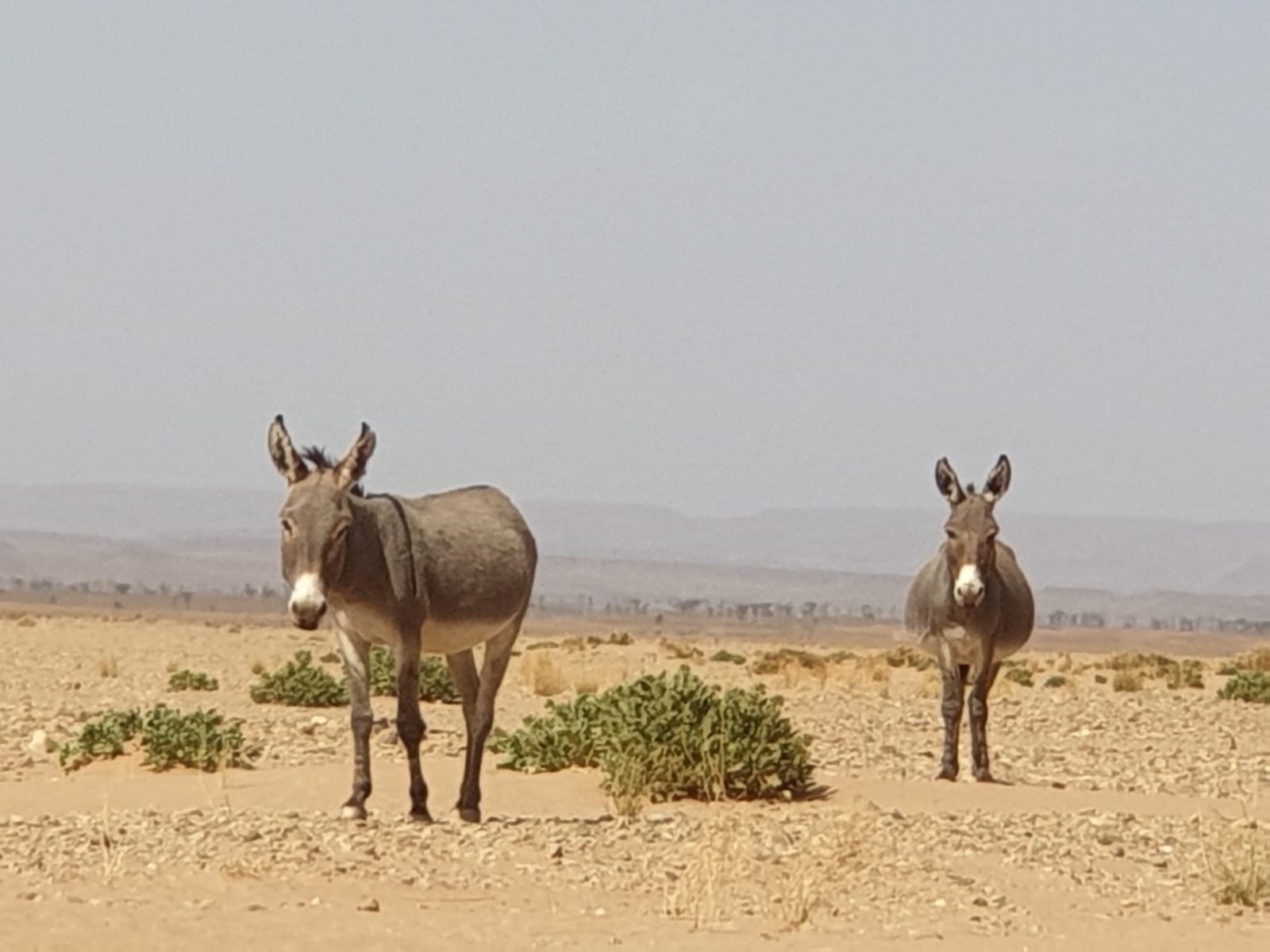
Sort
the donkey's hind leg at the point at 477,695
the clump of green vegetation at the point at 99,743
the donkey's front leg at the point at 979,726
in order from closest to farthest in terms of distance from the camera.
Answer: the donkey's hind leg at the point at 477,695
the donkey's front leg at the point at 979,726
the clump of green vegetation at the point at 99,743

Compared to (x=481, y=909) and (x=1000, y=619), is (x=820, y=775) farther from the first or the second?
(x=481, y=909)

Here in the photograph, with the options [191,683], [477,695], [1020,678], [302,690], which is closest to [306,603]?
[477,695]

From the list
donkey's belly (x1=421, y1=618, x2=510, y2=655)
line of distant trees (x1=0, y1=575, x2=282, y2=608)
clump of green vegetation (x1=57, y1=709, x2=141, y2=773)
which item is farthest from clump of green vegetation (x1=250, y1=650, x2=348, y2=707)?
→ line of distant trees (x1=0, y1=575, x2=282, y2=608)

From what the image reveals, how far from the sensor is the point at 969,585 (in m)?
19.2

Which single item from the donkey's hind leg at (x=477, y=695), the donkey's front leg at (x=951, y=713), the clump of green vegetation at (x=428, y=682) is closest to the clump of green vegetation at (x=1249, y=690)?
the clump of green vegetation at (x=428, y=682)

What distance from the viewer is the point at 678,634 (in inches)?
3848

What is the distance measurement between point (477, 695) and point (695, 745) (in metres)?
2.13

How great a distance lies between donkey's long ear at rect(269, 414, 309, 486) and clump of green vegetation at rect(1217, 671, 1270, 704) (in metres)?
26.2

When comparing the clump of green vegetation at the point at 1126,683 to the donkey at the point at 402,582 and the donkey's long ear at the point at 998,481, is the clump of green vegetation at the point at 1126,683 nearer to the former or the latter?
the donkey's long ear at the point at 998,481

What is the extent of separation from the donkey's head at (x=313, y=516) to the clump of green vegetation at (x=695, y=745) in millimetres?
3379

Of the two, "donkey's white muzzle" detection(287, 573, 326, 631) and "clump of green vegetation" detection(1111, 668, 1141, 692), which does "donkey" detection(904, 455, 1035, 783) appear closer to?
"donkey's white muzzle" detection(287, 573, 326, 631)

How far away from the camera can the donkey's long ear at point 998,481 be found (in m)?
20.2

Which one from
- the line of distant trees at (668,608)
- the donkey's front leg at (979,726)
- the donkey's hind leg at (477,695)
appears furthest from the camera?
the line of distant trees at (668,608)

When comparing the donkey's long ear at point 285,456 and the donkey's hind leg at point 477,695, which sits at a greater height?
the donkey's long ear at point 285,456
